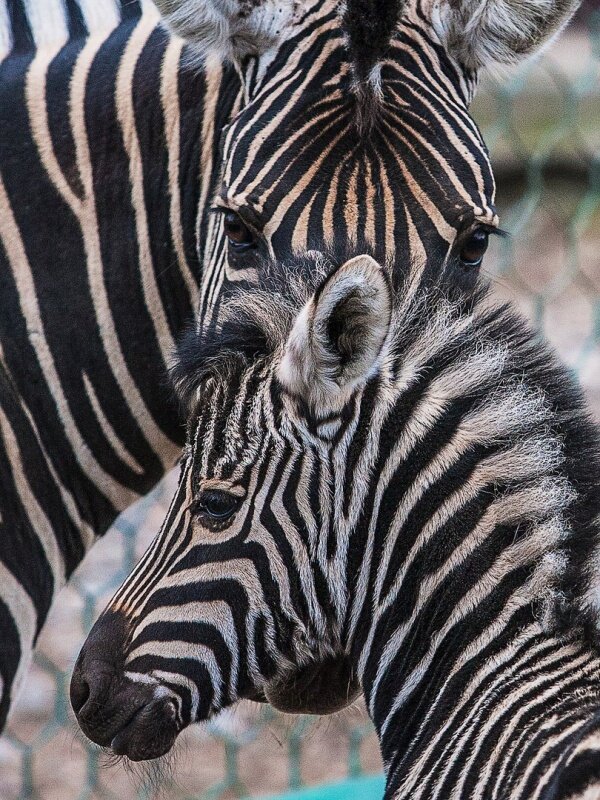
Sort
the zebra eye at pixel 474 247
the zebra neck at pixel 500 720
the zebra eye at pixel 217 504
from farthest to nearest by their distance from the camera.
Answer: the zebra eye at pixel 474 247 → the zebra eye at pixel 217 504 → the zebra neck at pixel 500 720

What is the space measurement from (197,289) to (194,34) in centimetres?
54

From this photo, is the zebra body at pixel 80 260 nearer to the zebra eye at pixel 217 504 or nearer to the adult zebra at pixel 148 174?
the adult zebra at pixel 148 174

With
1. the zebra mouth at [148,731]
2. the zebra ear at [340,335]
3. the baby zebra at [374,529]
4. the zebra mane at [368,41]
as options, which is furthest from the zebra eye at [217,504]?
the zebra mane at [368,41]

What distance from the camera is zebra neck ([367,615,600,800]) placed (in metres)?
1.52

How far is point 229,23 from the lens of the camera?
2.33 m

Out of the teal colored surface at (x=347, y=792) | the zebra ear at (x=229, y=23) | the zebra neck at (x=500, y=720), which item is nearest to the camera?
the zebra neck at (x=500, y=720)

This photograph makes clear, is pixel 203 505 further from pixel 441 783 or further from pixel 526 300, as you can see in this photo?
pixel 526 300

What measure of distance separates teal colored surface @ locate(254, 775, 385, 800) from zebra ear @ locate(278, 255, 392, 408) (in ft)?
7.00

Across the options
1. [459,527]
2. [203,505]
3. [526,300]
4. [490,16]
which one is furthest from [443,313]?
[526,300]

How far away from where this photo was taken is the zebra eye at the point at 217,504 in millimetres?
1844

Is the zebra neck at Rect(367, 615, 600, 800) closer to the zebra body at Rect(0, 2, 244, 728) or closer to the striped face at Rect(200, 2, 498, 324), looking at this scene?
the striped face at Rect(200, 2, 498, 324)

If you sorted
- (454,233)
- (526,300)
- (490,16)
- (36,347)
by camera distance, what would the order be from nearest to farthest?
1. (454,233)
2. (490,16)
3. (36,347)
4. (526,300)

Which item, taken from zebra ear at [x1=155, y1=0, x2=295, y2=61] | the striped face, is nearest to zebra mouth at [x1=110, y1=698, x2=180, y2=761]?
the striped face

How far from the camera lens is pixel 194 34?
2.42 m
